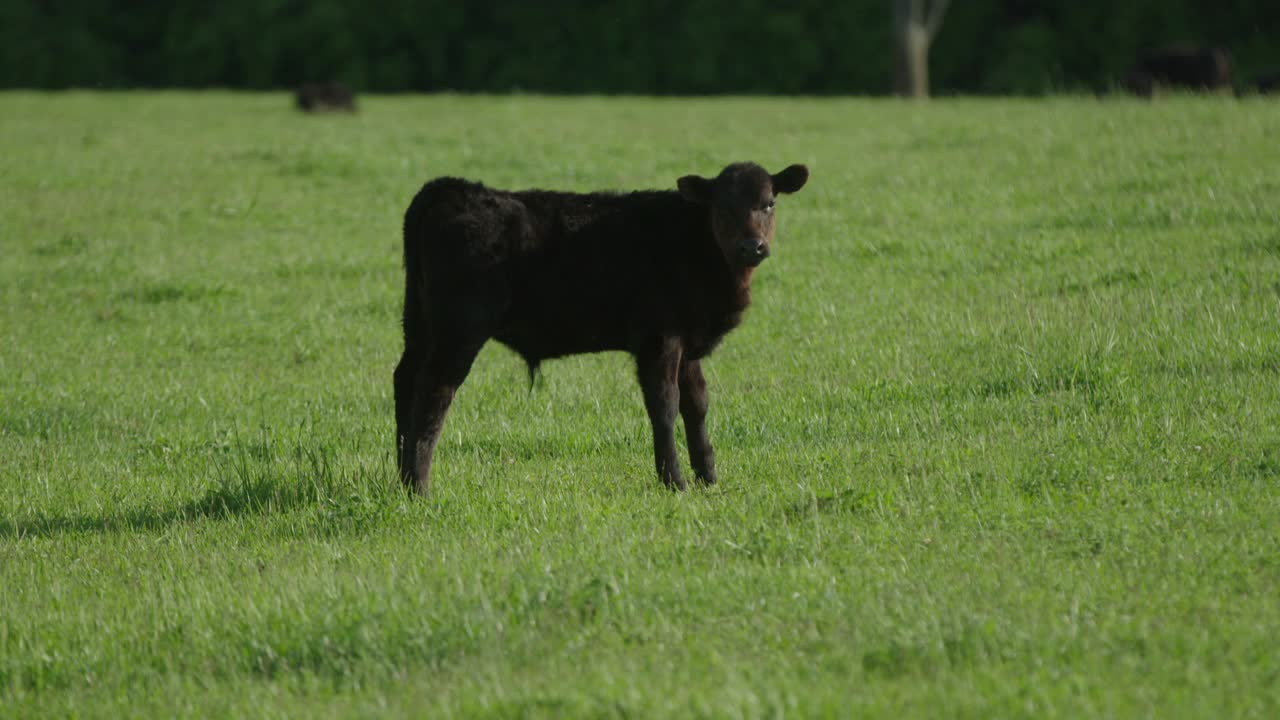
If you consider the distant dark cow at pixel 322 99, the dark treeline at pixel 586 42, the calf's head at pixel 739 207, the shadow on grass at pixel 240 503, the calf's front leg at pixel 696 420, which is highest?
the dark treeline at pixel 586 42

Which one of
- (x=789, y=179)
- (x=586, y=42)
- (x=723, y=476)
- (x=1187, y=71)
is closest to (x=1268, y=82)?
(x=1187, y=71)

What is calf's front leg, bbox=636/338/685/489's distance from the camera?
23.7 ft

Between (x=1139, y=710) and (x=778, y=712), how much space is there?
42.7 inches

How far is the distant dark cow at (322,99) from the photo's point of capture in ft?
104

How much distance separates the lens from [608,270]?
7.38 meters

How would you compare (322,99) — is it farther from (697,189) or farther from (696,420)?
(696,420)

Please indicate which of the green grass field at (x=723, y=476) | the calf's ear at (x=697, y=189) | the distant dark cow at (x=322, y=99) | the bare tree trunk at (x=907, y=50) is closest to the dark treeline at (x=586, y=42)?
the bare tree trunk at (x=907, y=50)

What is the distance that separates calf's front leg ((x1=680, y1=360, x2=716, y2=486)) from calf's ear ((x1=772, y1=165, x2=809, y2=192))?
1077 mm

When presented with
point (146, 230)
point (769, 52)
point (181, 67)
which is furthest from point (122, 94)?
point (146, 230)

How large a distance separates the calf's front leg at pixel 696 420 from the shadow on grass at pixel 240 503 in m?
1.55

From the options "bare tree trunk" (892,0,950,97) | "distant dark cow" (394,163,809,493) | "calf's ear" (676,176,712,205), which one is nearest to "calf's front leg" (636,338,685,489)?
"distant dark cow" (394,163,809,493)

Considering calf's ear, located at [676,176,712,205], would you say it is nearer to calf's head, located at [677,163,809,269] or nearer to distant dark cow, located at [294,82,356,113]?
calf's head, located at [677,163,809,269]

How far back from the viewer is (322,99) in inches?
1255

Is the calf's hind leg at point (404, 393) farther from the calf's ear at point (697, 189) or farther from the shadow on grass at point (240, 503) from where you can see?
the calf's ear at point (697, 189)
